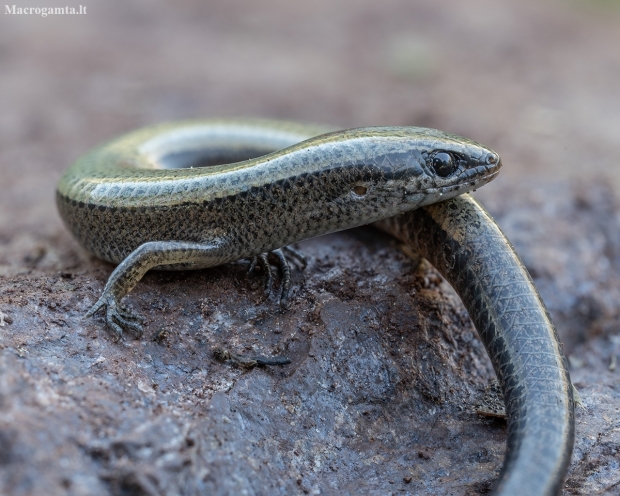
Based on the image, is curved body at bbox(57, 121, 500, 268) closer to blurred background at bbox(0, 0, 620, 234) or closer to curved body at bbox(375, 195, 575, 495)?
curved body at bbox(375, 195, 575, 495)

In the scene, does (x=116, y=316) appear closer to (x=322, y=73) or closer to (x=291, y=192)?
(x=291, y=192)

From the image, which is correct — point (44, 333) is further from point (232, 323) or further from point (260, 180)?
point (260, 180)

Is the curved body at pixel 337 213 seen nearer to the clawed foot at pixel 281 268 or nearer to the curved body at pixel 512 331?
the curved body at pixel 512 331

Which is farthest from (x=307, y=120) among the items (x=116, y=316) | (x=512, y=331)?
(x=512, y=331)

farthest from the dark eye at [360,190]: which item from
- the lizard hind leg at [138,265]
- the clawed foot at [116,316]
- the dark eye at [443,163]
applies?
the clawed foot at [116,316]

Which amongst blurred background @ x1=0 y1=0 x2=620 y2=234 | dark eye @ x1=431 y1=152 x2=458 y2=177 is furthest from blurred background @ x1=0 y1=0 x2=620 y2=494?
dark eye @ x1=431 y1=152 x2=458 y2=177

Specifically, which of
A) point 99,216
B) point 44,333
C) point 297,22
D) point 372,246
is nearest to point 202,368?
point 44,333
